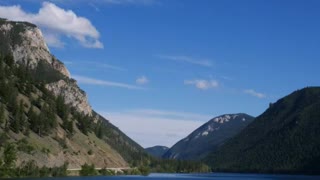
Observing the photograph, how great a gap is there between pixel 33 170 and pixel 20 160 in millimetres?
5985

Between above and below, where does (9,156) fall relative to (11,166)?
above

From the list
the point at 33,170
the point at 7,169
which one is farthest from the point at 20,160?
the point at 7,169

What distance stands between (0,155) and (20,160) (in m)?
13.9

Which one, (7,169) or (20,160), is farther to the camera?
(20,160)

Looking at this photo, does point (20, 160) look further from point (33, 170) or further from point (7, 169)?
point (7, 169)

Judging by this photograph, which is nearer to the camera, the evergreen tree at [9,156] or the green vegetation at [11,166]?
the green vegetation at [11,166]

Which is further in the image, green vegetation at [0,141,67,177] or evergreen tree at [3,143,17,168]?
evergreen tree at [3,143,17,168]

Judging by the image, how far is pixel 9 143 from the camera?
19450cm

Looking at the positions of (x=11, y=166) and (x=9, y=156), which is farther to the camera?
(x=11, y=166)

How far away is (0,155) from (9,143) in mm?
10024

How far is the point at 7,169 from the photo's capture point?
180 m

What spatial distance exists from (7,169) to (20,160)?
18.5 meters

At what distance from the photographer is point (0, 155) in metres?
185

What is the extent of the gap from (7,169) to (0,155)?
786cm
